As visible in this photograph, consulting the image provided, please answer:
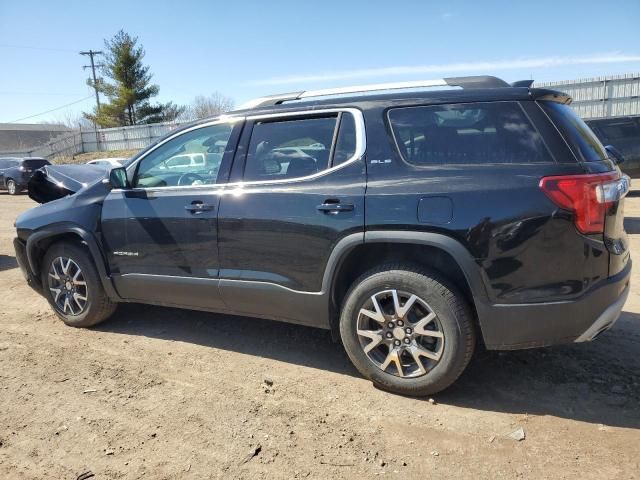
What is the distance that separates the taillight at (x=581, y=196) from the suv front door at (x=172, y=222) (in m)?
2.27

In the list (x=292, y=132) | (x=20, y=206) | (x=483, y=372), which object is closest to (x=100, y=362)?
(x=292, y=132)

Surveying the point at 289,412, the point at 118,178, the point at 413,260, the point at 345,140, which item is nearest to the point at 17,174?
the point at 118,178

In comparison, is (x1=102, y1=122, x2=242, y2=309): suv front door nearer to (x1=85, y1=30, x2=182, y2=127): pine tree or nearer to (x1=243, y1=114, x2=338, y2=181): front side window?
(x1=243, y1=114, x2=338, y2=181): front side window

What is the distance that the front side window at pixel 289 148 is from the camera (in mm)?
3531

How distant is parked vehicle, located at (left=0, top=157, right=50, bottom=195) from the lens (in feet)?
66.5

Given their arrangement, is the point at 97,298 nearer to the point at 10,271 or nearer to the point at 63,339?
the point at 63,339

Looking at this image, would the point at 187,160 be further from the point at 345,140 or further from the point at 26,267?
the point at 26,267

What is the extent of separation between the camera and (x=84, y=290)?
4598mm

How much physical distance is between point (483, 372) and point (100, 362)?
2925mm

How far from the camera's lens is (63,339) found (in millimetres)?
4477

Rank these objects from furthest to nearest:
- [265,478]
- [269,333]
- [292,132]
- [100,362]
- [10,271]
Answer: [10,271] < [269,333] < [100,362] < [292,132] < [265,478]

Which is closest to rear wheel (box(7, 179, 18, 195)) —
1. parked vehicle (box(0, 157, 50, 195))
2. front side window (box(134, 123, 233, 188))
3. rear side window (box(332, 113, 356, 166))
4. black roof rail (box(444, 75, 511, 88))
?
parked vehicle (box(0, 157, 50, 195))

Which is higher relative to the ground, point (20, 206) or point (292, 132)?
point (292, 132)

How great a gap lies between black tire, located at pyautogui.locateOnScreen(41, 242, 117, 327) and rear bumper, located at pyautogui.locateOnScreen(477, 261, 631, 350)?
329 cm
